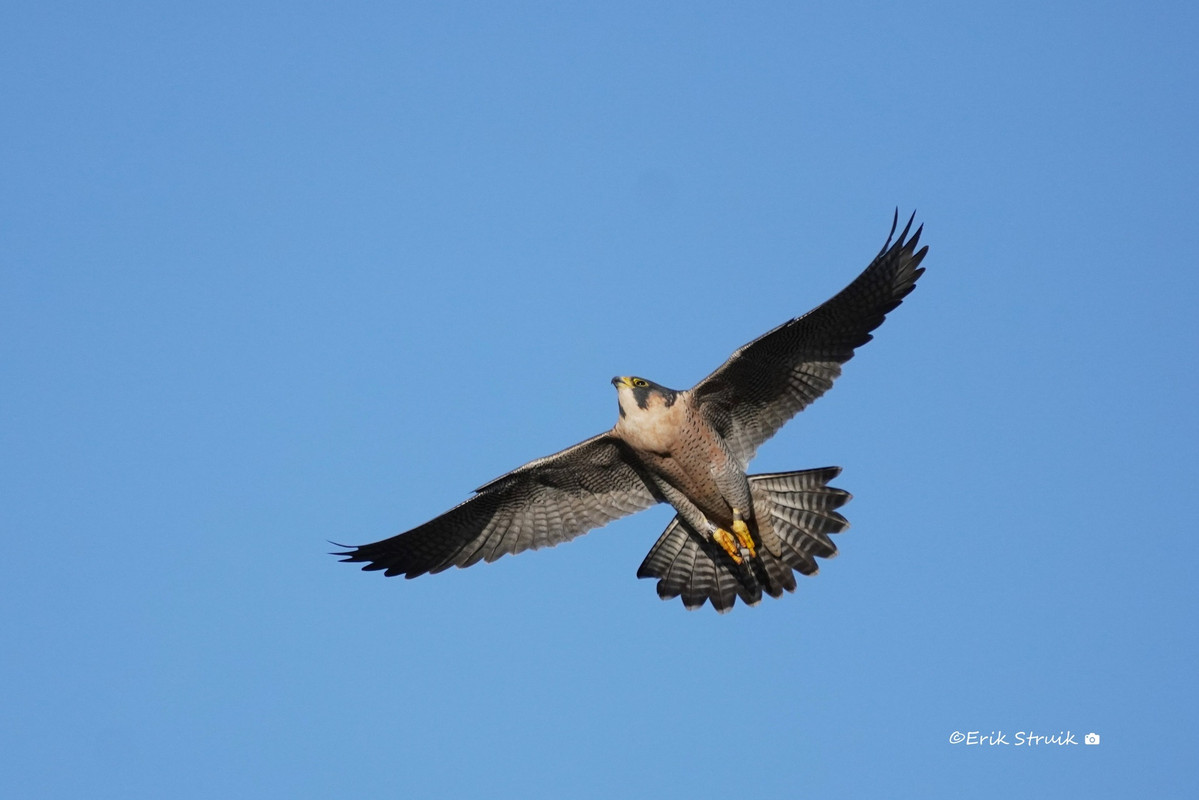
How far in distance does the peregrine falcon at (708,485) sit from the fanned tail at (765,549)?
0.01 meters

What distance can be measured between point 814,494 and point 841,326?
5.56 ft

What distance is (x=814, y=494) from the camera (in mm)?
12867

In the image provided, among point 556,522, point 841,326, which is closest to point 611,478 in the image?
point 556,522

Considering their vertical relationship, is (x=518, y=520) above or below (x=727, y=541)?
above

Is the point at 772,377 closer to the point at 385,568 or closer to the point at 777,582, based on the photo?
the point at 777,582

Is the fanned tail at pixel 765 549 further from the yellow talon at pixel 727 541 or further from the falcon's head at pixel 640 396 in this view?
the falcon's head at pixel 640 396

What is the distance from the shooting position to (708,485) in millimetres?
12445

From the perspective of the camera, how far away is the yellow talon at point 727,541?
13.1 m

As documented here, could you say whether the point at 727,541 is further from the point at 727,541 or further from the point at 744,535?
the point at 744,535

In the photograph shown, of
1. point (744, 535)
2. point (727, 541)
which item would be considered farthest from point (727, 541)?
point (744, 535)

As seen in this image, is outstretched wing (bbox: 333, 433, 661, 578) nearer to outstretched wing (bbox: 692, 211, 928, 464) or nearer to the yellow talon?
the yellow talon

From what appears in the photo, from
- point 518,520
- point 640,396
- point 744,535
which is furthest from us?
point 518,520

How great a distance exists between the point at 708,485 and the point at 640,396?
1077mm

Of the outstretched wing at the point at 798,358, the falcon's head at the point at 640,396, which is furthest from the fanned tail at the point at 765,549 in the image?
the falcon's head at the point at 640,396
